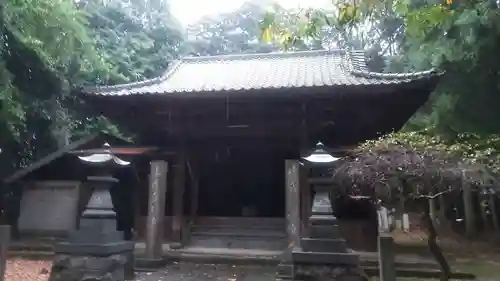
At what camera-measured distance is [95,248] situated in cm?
697

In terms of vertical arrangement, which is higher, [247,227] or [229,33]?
[229,33]

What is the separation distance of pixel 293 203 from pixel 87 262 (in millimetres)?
3955

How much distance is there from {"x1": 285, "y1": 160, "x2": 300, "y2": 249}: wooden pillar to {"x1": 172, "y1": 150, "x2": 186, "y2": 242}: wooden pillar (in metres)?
2.97

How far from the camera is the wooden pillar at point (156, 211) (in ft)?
31.0

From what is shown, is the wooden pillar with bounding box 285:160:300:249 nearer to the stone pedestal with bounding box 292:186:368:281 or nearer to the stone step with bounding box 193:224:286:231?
the stone pedestal with bounding box 292:186:368:281

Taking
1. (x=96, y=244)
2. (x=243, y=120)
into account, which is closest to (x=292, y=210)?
(x=243, y=120)

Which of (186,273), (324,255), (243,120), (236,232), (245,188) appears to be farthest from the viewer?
(245,188)

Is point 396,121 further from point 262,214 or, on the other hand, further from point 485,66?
point 262,214

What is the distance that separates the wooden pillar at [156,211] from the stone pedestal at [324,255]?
3.74m

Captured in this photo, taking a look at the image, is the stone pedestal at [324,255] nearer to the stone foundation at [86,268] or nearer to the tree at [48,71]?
the stone foundation at [86,268]

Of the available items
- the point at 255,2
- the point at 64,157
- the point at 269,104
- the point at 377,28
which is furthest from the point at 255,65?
the point at 255,2

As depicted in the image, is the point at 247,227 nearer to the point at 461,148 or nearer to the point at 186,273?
the point at 186,273

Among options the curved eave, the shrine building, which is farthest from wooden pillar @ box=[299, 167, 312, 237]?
the curved eave

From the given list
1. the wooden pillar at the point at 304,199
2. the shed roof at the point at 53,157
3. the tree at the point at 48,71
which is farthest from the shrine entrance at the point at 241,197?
the tree at the point at 48,71
